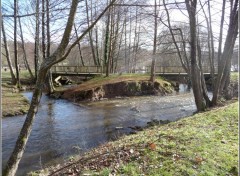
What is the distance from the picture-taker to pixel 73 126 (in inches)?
331

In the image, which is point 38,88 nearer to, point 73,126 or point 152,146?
point 152,146

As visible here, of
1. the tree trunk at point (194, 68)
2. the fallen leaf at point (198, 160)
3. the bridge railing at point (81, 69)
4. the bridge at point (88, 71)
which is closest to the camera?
the fallen leaf at point (198, 160)

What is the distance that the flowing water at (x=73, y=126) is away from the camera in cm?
595

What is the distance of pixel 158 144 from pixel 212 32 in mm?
8044

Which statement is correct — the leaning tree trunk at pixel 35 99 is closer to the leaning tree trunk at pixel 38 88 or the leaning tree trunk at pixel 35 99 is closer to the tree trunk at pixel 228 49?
the leaning tree trunk at pixel 38 88

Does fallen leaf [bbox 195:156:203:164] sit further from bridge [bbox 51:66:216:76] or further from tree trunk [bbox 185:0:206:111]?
bridge [bbox 51:66:216:76]

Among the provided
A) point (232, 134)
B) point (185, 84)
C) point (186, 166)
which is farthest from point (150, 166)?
point (185, 84)

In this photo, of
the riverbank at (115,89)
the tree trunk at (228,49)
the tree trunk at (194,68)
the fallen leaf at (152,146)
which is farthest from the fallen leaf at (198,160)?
the riverbank at (115,89)

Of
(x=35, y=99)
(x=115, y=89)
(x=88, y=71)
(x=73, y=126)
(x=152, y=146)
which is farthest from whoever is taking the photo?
(x=88, y=71)

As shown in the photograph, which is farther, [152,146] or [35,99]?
[152,146]

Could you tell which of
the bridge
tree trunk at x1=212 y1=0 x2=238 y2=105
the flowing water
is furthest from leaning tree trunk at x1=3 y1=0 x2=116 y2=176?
the bridge

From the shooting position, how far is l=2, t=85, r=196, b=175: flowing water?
595cm

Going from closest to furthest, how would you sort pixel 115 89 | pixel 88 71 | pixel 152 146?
1. pixel 152 146
2. pixel 115 89
3. pixel 88 71

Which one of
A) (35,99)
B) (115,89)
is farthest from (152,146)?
(115,89)
